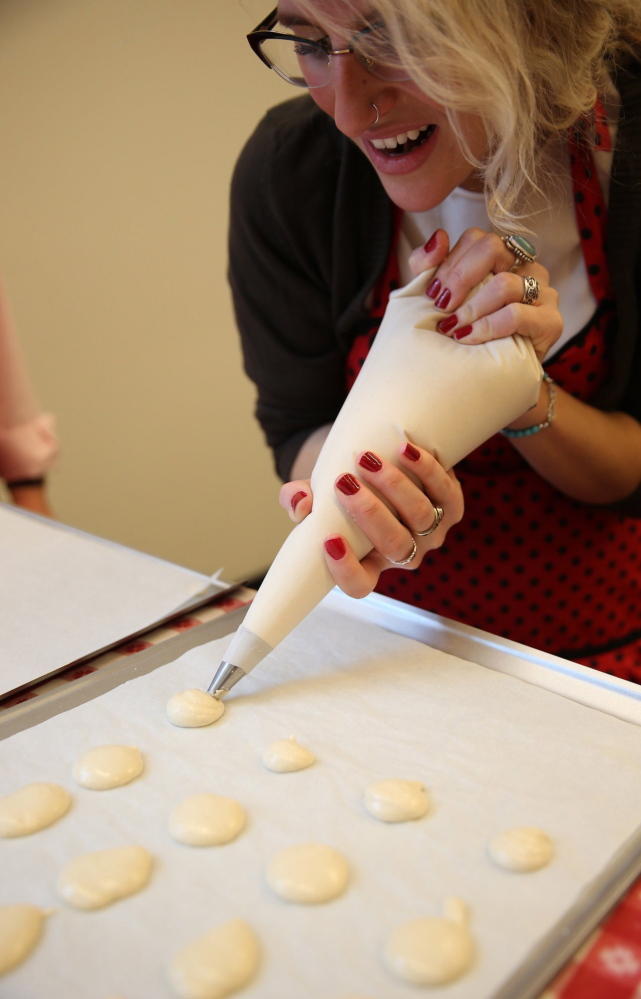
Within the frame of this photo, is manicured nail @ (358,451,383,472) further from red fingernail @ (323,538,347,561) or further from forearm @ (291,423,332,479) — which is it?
forearm @ (291,423,332,479)

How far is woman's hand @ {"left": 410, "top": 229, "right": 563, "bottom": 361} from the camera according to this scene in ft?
2.03

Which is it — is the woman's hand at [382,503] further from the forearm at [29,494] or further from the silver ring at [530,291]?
the forearm at [29,494]

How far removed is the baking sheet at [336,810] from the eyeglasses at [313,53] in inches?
17.7

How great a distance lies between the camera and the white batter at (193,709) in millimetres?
562

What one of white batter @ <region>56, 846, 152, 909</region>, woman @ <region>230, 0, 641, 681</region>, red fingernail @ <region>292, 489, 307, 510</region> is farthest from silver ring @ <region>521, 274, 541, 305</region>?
white batter @ <region>56, 846, 152, 909</region>

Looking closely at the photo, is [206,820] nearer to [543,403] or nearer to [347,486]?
[347,486]

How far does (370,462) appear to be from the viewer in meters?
0.59

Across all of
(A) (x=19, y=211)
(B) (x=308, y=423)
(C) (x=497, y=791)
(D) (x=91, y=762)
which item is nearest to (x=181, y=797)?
(D) (x=91, y=762)

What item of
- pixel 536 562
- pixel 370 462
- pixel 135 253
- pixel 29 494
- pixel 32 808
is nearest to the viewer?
pixel 32 808

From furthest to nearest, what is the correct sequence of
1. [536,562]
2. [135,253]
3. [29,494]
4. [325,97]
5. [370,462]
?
[135,253] → [29,494] → [536,562] → [325,97] → [370,462]

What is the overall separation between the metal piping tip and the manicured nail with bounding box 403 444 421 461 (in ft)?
0.66

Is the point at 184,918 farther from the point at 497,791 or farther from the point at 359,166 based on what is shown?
the point at 359,166

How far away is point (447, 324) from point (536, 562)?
1.17 ft

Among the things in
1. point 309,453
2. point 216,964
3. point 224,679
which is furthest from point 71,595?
point 216,964
